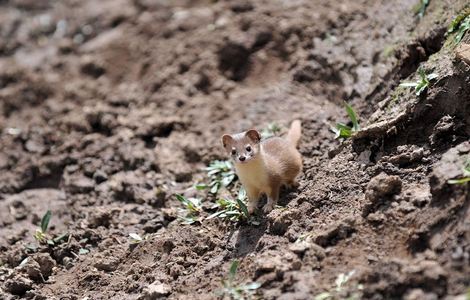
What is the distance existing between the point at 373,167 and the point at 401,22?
7.31 feet

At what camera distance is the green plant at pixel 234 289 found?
4066mm

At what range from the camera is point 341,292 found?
3748 mm

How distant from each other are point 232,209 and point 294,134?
107 cm

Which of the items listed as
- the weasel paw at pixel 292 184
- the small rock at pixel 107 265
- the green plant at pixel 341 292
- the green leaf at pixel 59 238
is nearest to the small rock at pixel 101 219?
the green leaf at pixel 59 238

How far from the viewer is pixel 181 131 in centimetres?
671

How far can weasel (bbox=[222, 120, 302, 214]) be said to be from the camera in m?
5.16

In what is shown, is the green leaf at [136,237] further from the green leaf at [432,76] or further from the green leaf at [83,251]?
the green leaf at [432,76]

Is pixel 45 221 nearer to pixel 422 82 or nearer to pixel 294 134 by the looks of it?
pixel 294 134

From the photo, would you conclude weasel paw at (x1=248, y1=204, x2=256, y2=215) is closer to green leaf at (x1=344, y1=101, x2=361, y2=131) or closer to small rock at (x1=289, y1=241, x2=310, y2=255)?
small rock at (x1=289, y1=241, x2=310, y2=255)

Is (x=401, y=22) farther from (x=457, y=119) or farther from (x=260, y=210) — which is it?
(x=260, y=210)

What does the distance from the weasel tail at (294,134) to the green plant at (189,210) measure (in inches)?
40.3

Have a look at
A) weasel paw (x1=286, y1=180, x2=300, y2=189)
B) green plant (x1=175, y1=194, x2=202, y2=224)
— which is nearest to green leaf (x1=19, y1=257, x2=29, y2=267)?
green plant (x1=175, y1=194, x2=202, y2=224)

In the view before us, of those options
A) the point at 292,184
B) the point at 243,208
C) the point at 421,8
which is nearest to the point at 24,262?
the point at 243,208

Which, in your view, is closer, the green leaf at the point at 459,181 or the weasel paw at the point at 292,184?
the green leaf at the point at 459,181
